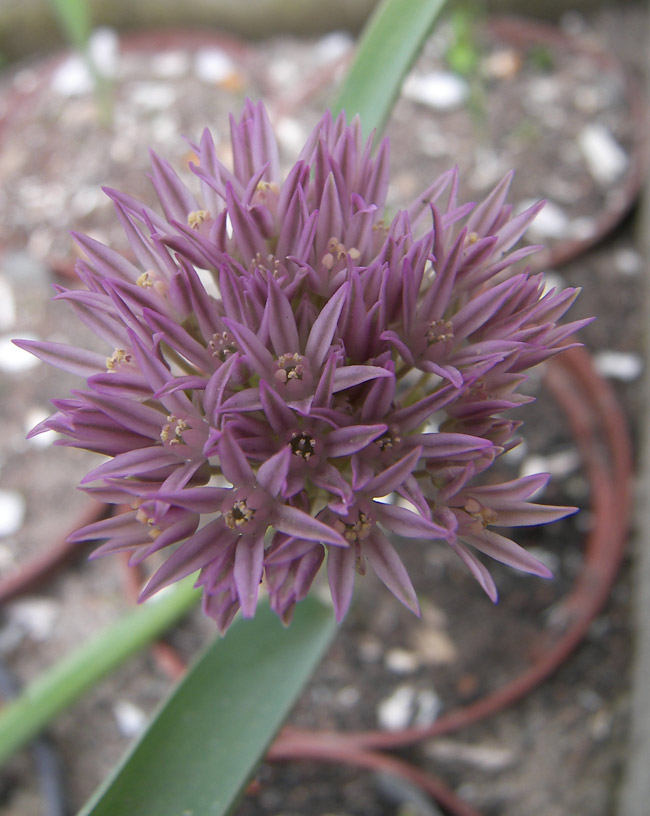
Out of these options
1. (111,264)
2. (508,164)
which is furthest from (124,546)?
(508,164)

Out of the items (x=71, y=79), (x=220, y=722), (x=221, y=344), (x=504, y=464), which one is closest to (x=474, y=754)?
(x=504, y=464)

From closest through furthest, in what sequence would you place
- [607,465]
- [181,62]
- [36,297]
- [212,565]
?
[212,565], [607,465], [36,297], [181,62]

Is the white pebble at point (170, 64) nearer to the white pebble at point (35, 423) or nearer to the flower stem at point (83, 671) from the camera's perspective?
the white pebble at point (35, 423)

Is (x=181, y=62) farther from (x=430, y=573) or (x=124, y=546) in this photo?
(x=124, y=546)

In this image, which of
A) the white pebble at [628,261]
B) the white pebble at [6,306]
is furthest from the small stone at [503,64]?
the white pebble at [6,306]

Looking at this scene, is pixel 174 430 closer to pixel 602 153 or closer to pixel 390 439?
pixel 390 439
